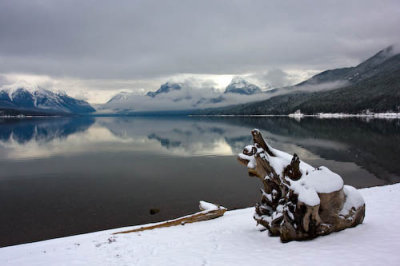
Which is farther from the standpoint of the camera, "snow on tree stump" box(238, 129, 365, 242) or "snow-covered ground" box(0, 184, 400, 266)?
"snow on tree stump" box(238, 129, 365, 242)

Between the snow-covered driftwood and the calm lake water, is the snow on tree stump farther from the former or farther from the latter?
the calm lake water

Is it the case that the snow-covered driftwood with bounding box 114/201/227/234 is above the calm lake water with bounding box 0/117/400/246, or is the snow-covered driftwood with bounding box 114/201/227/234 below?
above

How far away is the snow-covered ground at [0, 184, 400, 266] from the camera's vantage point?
33.4 feet

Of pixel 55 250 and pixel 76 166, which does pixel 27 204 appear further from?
pixel 76 166

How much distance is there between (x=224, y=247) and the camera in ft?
42.9

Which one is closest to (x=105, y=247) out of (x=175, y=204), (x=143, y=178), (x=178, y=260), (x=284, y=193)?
(x=178, y=260)

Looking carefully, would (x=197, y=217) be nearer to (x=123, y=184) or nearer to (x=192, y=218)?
(x=192, y=218)

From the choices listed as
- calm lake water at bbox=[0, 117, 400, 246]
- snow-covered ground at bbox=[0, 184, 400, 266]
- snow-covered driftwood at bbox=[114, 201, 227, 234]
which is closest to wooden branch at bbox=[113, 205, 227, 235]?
snow-covered driftwood at bbox=[114, 201, 227, 234]

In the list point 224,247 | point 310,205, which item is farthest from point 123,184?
point 310,205

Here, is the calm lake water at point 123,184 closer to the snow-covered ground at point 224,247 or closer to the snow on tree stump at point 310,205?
the snow-covered ground at point 224,247

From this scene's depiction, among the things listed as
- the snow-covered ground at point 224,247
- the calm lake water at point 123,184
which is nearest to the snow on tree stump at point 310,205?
the snow-covered ground at point 224,247

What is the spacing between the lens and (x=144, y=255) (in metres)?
12.9

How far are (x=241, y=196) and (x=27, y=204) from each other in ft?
69.4

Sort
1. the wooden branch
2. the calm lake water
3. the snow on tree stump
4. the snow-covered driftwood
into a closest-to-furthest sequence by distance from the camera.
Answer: the snow on tree stump < the wooden branch < the snow-covered driftwood < the calm lake water
